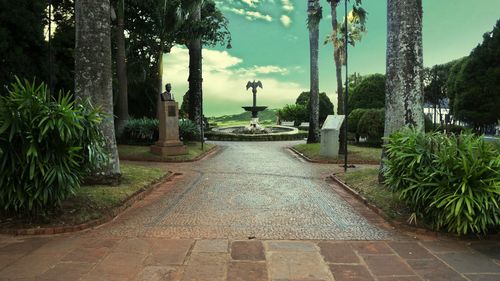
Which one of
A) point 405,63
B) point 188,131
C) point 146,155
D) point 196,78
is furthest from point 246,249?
point 196,78

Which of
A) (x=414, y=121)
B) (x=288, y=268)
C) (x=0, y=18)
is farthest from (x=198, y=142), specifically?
(x=288, y=268)

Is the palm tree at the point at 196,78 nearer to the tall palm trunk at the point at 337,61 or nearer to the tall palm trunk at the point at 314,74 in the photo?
the tall palm trunk at the point at 314,74

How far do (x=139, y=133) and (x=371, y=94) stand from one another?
14007 mm

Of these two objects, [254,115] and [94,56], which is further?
[254,115]

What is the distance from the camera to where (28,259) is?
4633 millimetres

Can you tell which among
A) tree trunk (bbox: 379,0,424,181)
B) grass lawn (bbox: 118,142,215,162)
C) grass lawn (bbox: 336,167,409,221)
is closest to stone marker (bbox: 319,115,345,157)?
grass lawn (bbox: 118,142,215,162)

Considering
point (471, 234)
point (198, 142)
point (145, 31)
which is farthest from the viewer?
point (145, 31)

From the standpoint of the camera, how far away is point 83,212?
6211 mm

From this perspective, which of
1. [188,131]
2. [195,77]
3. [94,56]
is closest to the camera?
[94,56]

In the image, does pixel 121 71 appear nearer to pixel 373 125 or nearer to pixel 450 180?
pixel 373 125

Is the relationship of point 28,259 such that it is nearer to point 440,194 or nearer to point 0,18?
point 440,194

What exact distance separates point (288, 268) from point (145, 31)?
19.4m

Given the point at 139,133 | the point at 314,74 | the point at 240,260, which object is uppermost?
the point at 314,74

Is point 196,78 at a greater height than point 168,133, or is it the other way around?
point 196,78
